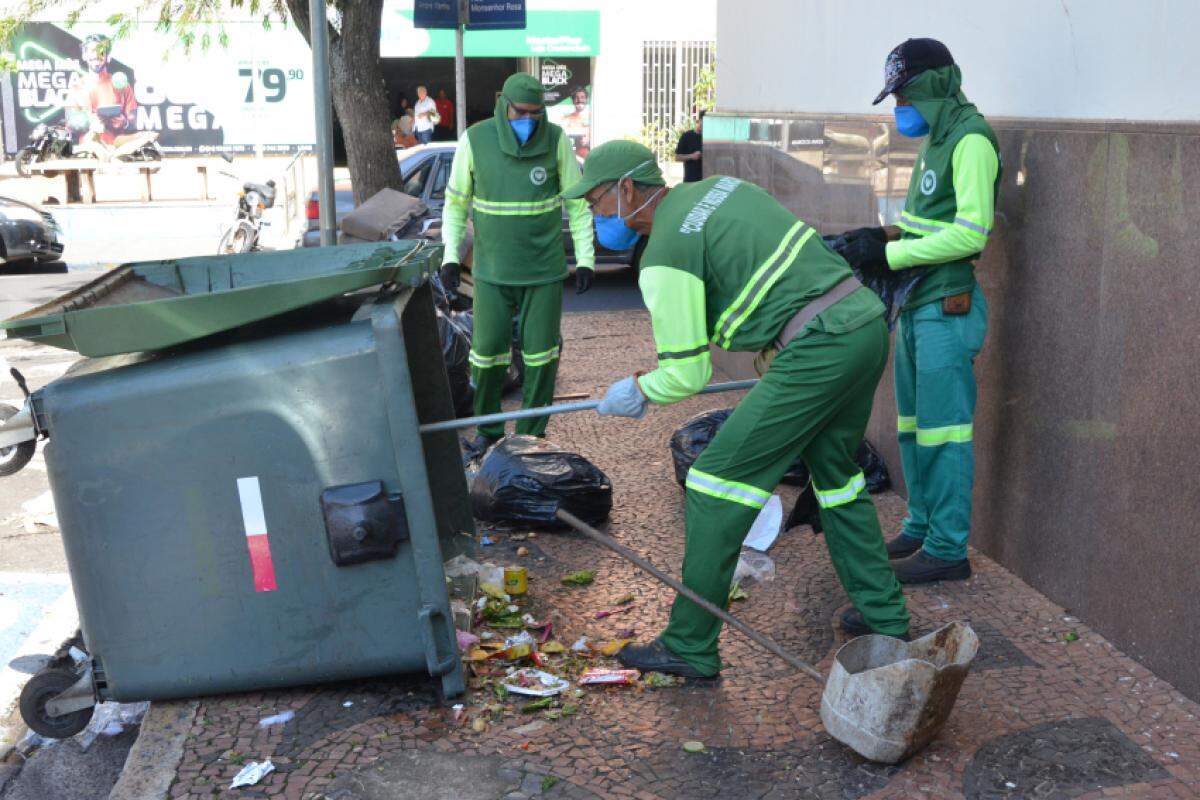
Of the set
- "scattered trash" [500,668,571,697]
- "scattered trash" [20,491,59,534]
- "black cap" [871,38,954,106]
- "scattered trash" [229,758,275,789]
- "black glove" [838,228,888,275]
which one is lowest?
"scattered trash" [20,491,59,534]

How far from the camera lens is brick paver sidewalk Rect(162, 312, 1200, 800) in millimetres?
3211

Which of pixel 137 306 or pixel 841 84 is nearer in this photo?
pixel 137 306

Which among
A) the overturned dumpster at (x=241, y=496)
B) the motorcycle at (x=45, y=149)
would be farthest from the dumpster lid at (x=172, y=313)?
the motorcycle at (x=45, y=149)

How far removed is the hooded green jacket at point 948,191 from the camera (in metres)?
4.18

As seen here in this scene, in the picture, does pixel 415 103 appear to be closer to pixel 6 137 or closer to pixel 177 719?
pixel 6 137

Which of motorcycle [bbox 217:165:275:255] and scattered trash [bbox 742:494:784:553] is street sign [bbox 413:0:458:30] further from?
scattered trash [bbox 742:494:784:553]

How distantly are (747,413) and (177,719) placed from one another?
6.03 feet

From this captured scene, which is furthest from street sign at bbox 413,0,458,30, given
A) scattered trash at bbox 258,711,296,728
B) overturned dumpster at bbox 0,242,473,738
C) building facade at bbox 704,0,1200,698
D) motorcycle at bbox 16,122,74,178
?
motorcycle at bbox 16,122,74,178

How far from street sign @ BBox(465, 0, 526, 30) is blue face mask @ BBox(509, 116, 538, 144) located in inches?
165

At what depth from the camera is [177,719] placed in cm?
356

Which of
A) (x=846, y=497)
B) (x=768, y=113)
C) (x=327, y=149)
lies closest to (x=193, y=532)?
(x=846, y=497)

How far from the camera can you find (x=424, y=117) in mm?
24094

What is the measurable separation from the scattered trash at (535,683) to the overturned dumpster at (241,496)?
0.71 feet

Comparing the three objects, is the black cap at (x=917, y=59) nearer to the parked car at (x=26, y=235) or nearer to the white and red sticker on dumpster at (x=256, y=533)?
the white and red sticker on dumpster at (x=256, y=533)
